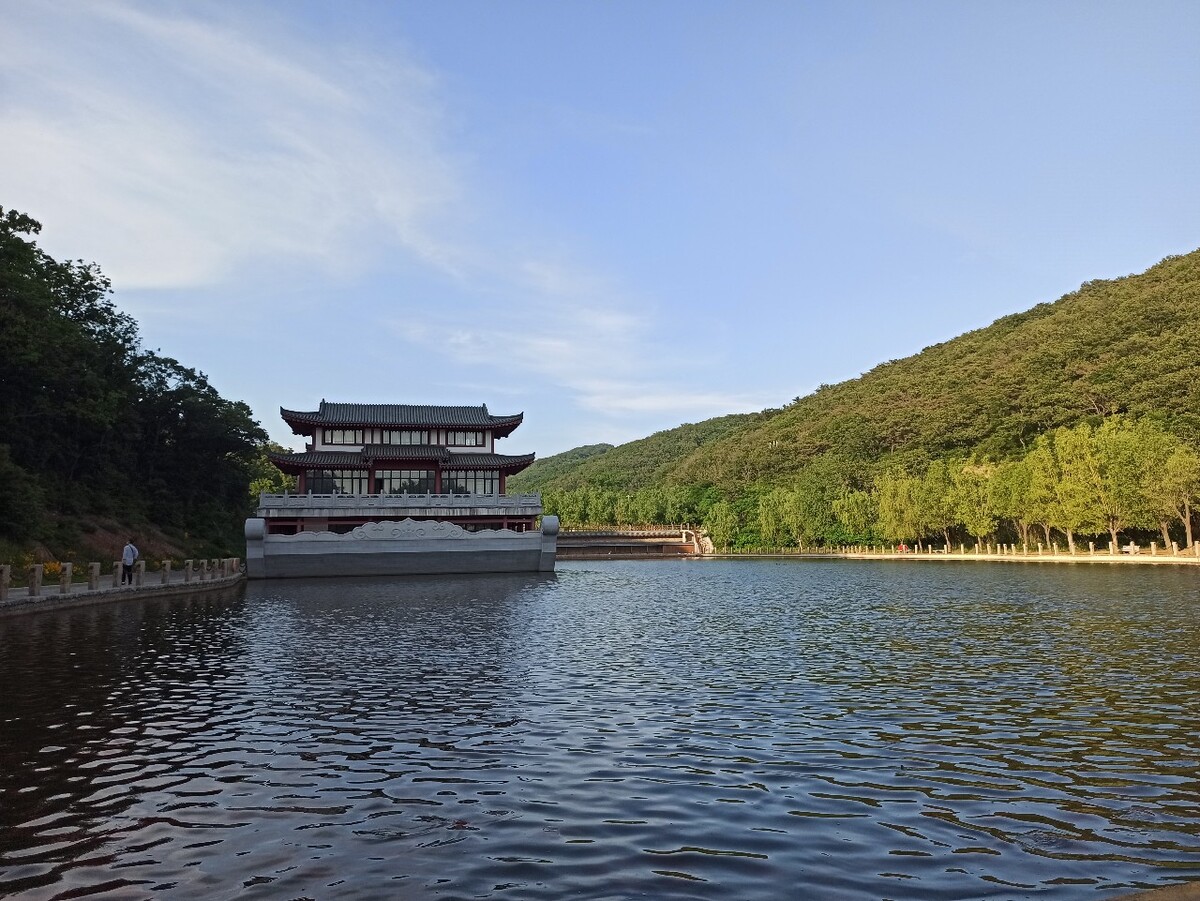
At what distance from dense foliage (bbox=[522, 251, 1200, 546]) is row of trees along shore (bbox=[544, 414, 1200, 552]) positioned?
0.16 meters

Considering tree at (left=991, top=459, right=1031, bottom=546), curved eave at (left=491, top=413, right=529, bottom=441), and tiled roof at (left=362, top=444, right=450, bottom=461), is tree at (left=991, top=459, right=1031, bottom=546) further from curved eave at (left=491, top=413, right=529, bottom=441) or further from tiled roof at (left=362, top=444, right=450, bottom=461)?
tiled roof at (left=362, top=444, right=450, bottom=461)

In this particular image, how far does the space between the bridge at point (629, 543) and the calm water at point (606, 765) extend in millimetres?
81381

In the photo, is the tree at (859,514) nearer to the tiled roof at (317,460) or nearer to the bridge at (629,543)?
the bridge at (629,543)

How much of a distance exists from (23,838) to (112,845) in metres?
0.84

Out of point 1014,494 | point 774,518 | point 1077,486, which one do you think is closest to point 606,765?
point 1077,486

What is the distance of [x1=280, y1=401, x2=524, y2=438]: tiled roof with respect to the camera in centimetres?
6250

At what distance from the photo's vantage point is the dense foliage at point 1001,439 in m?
62.7

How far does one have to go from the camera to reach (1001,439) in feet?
290

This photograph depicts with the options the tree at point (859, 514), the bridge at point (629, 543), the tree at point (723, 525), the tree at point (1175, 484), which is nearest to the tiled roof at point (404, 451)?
the bridge at point (629, 543)

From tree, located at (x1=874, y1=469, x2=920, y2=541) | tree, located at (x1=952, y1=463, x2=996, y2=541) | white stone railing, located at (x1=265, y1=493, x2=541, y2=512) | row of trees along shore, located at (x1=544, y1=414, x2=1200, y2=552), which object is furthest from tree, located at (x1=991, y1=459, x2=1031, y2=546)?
white stone railing, located at (x1=265, y1=493, x2=541, y2=512)

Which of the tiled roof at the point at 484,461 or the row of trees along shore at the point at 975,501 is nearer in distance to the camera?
the row of trees along shore at the point at 975,501

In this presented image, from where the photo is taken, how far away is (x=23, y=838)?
748 centimetres

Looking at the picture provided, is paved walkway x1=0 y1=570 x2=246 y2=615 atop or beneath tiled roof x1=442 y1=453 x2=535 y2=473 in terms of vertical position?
beneath

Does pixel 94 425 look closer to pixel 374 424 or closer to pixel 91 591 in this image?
pixel 374 424
